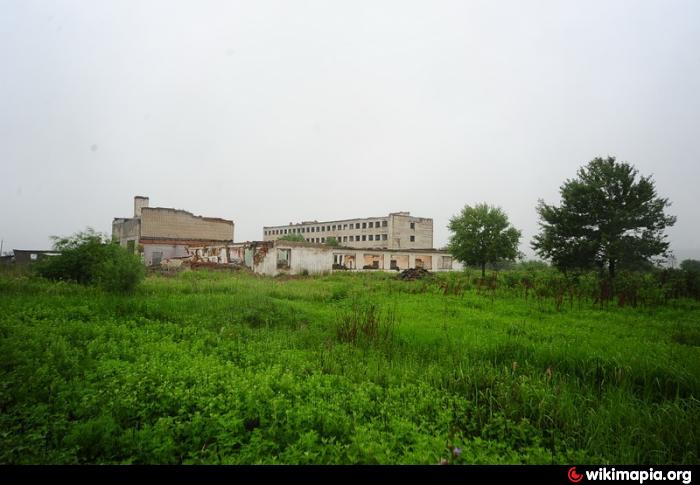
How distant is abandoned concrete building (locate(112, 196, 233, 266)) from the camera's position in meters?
35.8

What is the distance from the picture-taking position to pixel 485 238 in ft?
101

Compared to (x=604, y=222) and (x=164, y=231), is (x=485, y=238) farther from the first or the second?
(x=164, y=231)

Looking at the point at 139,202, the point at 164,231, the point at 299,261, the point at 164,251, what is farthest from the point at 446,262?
the point at 139,202

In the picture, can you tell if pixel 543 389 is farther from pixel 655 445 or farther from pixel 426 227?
pixel 426 227

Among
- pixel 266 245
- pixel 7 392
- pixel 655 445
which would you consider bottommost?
pixel 655 445

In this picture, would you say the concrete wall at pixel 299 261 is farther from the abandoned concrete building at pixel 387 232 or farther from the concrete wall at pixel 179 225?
the abandoned concrete building at pixel 387 232

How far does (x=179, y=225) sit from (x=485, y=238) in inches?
1340

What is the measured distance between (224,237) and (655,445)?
45.3 m

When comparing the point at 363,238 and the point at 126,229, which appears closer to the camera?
the point at 126,229

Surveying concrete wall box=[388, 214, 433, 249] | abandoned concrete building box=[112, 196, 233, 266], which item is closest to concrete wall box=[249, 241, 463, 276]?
abandoned concrete building box=[112, 196, 233, 266]

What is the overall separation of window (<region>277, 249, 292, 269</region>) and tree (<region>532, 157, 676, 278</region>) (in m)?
18.9

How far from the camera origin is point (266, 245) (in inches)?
1104
